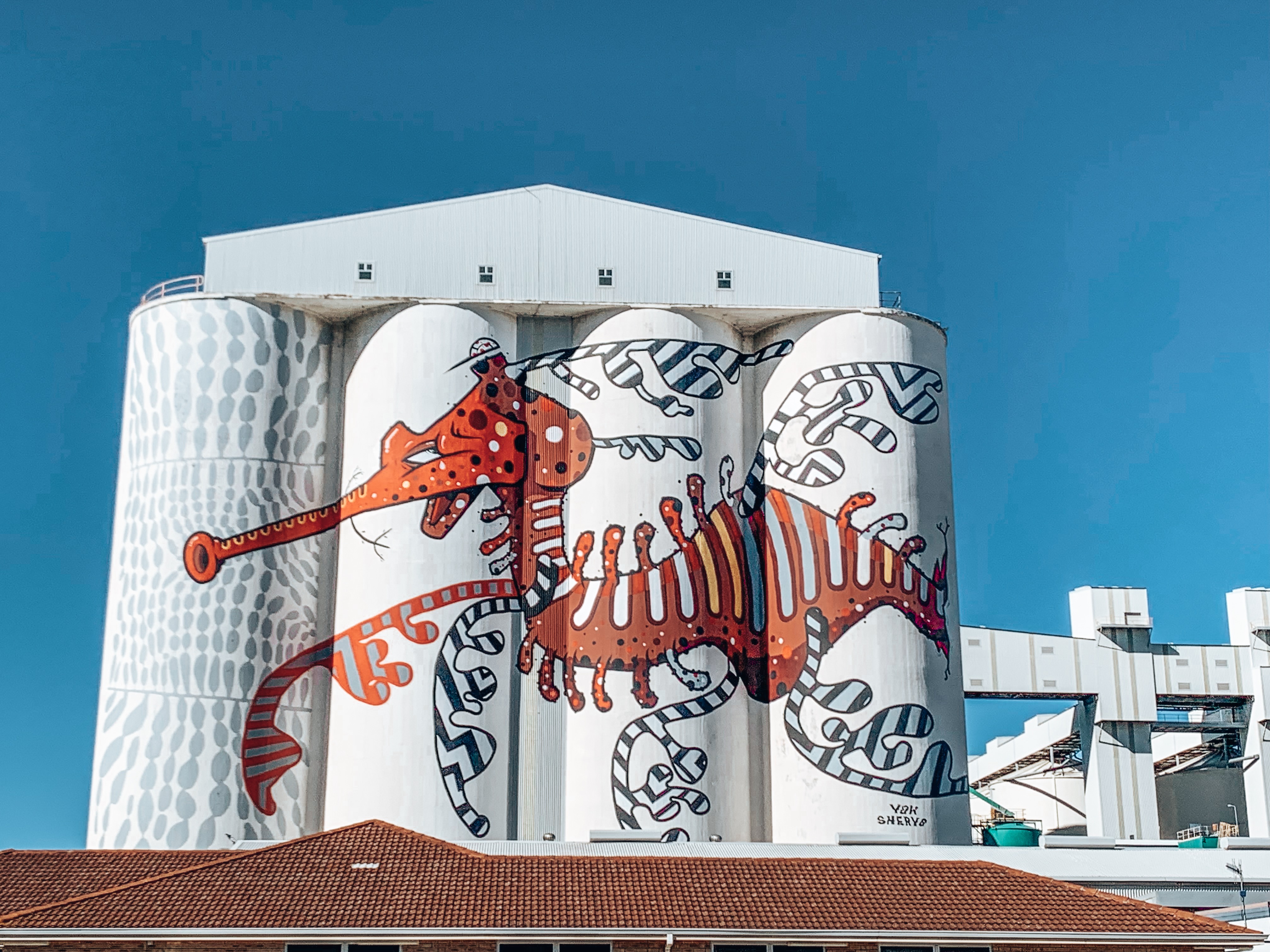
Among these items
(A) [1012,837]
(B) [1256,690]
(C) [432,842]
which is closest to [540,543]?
(A) [1012,837]

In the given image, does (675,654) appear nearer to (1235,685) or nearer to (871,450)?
(871,450)

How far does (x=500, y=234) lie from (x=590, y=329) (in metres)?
Answer: 4.24

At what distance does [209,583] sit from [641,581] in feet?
41.1

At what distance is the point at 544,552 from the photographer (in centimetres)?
4678

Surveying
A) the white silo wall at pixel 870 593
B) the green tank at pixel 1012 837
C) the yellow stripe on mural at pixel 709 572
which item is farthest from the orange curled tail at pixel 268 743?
the green tank at pixel 1012 837

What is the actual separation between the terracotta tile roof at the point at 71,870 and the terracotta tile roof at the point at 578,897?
3.70 meters

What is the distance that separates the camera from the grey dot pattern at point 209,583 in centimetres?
4347

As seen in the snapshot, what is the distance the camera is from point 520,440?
4769 centimetres

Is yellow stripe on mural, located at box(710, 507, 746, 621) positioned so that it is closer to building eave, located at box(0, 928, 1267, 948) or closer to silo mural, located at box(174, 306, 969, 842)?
silo mural, located at box(174, 306, 969, 842)

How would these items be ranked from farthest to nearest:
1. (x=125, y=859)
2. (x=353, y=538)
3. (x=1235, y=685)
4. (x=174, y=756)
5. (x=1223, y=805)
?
(x=1223, y=805), (x=1235, y=685), (x=353, y=538), (x=174, y=756), (x=125, y=859)

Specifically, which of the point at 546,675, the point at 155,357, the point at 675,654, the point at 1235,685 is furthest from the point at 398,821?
the point at 1235,685

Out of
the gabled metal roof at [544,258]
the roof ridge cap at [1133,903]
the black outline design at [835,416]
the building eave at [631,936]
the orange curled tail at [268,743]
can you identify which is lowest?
the building eave at [631,936]

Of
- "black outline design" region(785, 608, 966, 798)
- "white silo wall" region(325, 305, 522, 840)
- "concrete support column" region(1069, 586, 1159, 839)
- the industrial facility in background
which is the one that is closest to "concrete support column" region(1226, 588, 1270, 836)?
"concrete support column" region(1069, 586, 1159, 839)

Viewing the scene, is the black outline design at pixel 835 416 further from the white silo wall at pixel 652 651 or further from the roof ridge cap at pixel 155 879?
the roof ridge cap at pixel 155 879
